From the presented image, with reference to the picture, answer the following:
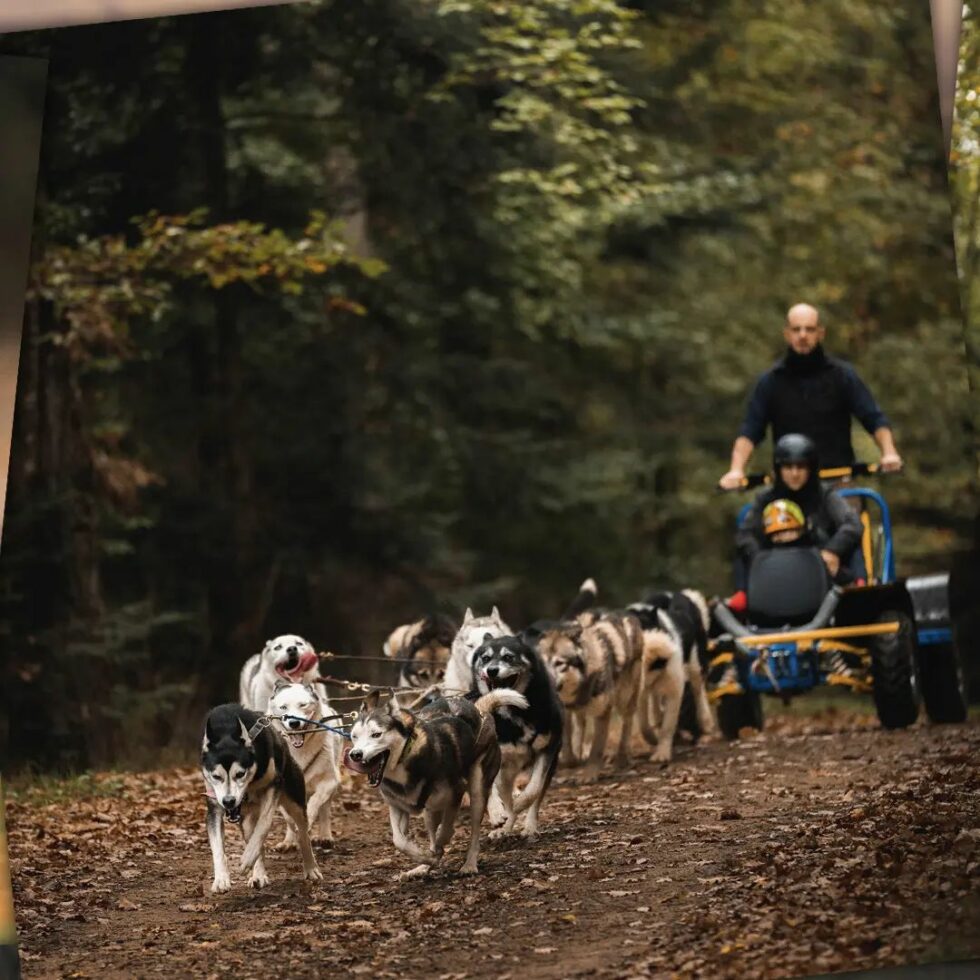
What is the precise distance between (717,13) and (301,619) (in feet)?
21.1

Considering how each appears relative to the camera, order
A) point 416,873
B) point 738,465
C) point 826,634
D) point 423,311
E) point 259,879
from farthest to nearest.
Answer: point 423,311, point 738,465, point 826,634, point 416,873, point 259,879

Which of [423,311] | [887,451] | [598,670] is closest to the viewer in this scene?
[598,670]

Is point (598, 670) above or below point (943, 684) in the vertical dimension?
above

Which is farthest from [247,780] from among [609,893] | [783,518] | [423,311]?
[423,311]

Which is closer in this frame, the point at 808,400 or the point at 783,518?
the point at 783,518

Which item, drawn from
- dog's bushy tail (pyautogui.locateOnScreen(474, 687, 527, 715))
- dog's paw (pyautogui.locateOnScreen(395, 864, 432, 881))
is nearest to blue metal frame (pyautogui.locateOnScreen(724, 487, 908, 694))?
dog's bushy tail (pyautogui.locateOnScreen(474, 687, 527, 715))

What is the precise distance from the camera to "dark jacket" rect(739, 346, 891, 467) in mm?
10922

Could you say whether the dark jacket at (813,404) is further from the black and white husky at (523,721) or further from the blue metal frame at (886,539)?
the black and white husky at (523,721)

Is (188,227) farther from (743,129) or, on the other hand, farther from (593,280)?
(743,129)

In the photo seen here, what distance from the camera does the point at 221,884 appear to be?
8.23 metres

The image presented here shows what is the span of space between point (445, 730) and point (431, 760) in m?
0.18

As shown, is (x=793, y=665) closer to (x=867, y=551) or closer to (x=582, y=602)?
(x=867, y=551)

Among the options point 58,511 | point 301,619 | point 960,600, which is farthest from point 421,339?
point 960,600

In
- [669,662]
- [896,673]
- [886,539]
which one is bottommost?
[896,673]
